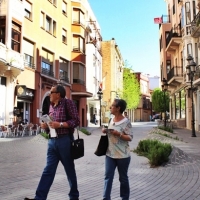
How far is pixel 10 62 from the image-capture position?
19.7 metres

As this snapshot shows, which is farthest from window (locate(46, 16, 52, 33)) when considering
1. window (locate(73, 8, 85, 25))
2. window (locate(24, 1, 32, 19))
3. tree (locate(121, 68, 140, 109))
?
tree (locate(121, 68, 140, 109))

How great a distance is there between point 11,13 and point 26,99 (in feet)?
21.5

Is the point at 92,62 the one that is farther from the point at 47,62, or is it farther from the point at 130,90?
the point at 130,90

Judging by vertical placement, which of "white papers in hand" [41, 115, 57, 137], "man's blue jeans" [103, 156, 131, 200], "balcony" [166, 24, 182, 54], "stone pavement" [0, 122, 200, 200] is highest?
"balcony" [166, 24, 182, 54]

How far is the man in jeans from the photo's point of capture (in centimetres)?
445

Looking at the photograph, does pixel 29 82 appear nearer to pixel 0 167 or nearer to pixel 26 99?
pixel 26 99

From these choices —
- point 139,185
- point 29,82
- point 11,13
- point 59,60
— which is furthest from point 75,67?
point 139,185

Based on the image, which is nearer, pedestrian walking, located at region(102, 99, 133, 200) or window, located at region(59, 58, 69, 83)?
pedestrian walking, located at region(102, 99, 133, 200)

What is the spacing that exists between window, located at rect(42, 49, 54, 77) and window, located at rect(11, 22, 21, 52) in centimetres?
501

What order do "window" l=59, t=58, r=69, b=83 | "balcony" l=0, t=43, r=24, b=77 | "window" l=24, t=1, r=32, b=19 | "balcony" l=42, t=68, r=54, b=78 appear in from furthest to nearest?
1. "window" l=59, t=58, r=69, b=83
2. "balcony" l=42, t=68, r=54, b=78
3. "window" l=24, t=1, r=32, b=19
4. "balcony" l=0, t=43, r=24, b=77

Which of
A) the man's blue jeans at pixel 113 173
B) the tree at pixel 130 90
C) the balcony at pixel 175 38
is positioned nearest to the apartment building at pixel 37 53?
the balcony at pixel 175 38

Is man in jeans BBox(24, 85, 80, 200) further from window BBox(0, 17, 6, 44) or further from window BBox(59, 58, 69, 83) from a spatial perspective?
window BBox(59, 58, 69, 83)

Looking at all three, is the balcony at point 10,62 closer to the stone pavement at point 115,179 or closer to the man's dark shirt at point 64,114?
the stone pavement at point 115,179

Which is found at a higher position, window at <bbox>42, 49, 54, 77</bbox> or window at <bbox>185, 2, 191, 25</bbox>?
window at <bbox>185, 2, 191, 25</bbox>
